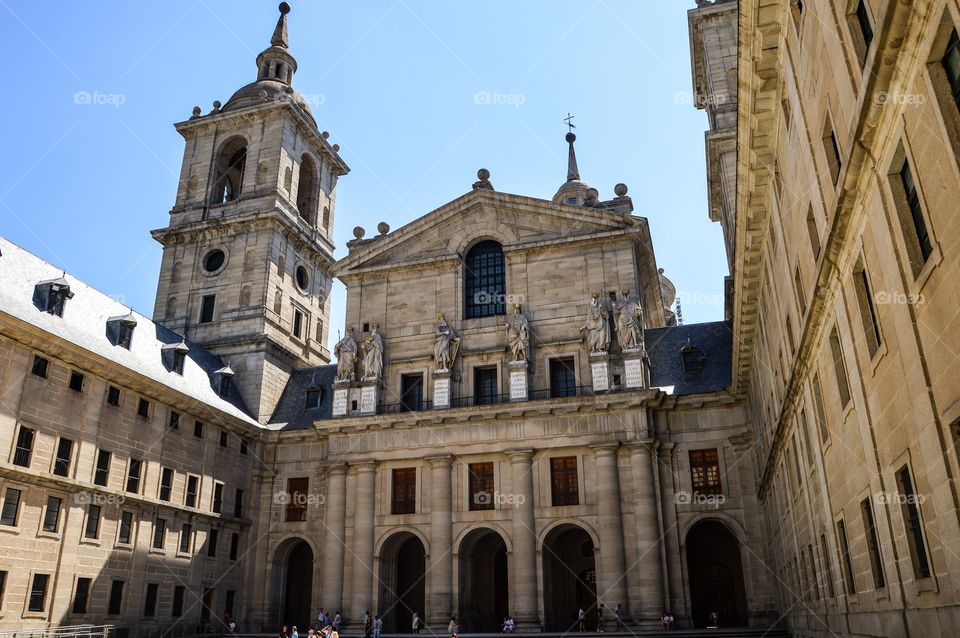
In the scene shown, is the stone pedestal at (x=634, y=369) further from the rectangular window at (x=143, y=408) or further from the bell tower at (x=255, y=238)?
the rectangular window at (x=143, y=408)

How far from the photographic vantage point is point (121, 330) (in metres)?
37.1

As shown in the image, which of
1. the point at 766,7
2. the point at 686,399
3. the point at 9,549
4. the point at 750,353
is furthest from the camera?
the point at 686,399

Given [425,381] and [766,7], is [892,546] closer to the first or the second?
[766,7]

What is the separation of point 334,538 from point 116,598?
985 centimetres

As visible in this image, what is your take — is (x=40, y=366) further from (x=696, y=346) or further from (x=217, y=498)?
(x=696, y=346)

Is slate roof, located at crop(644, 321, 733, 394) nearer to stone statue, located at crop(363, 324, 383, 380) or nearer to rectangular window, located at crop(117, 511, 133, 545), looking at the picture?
stone statue, located at crop(363, 324, 383, 380)

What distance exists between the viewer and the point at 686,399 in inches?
1422

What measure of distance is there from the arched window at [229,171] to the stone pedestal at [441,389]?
2294 centimetres

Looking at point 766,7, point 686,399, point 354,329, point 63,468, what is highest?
point 354,329

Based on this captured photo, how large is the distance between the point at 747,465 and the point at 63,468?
93.1 ft

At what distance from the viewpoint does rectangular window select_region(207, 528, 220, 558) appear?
38.3 metres

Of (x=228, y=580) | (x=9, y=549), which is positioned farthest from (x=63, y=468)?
(x=228, y=580)

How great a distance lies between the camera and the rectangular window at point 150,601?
3387cm

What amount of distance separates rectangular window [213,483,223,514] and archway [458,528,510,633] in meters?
12.6
